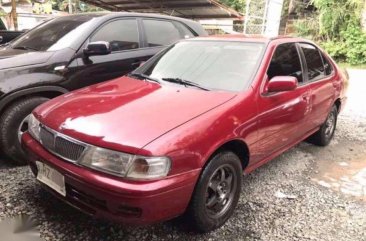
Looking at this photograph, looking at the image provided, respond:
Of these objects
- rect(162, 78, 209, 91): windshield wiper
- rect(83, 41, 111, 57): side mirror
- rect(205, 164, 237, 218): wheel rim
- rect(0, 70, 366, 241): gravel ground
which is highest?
rect(83, 41, 111, 57): side mirror

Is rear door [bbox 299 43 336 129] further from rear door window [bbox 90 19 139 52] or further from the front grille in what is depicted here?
the front grille

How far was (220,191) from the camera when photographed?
3.06 meters

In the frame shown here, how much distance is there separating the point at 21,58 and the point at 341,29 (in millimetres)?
14164

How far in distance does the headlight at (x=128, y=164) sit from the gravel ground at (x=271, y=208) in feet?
2.18

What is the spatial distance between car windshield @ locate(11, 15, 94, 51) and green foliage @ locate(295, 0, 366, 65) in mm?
12686

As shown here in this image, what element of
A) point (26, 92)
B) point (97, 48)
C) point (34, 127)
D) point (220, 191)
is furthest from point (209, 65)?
point (26, 92)

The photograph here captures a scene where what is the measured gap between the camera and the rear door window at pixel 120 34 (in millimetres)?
4711

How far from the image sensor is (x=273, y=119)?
3.51 m

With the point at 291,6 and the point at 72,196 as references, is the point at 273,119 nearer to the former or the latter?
the point at 72,196

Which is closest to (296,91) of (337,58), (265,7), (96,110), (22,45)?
(96,110)

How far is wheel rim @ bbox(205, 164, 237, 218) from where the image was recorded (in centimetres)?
297

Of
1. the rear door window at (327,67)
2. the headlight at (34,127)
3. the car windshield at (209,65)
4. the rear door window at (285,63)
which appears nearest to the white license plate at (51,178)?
the headlight at (34,127)

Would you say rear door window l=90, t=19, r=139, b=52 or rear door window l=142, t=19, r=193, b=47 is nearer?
rear door window l=90, t=19, r=139, b=52

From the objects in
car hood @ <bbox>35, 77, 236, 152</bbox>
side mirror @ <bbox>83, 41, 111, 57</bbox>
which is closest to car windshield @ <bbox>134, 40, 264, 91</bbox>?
car hood @ <bbox>35, 77, 236, 152</bbox>
